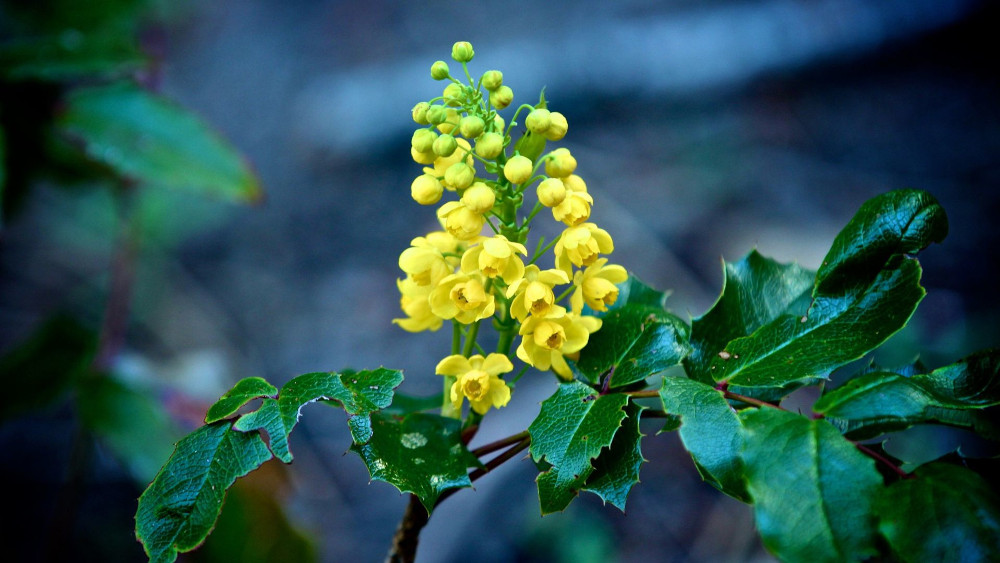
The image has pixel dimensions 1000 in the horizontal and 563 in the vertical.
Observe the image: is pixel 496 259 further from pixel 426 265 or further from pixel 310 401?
pixel 310 401

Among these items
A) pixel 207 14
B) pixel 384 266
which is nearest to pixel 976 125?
pixel 384 266

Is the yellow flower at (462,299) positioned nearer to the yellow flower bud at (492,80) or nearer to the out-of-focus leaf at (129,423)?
the yellow flower bud at (492,80)

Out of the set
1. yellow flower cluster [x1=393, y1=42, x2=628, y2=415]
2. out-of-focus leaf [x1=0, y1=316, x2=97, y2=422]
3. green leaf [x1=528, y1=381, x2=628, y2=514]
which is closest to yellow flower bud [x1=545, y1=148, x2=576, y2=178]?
yellow flower cluster [x1=393, y1=42, x2=628, y2=415]

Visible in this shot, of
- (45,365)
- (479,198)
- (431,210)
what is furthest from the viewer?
(431,210)

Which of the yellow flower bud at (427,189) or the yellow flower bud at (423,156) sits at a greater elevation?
the yellow flower bud at (423,156)

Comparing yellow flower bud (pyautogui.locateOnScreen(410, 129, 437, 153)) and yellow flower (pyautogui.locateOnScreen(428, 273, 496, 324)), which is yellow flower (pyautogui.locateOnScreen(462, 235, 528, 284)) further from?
yellow flower bud (pyautogui.locateOnScreen(410, 129, 437, 153))

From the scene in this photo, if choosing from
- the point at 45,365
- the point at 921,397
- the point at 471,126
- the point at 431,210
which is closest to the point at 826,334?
the point at 921,397

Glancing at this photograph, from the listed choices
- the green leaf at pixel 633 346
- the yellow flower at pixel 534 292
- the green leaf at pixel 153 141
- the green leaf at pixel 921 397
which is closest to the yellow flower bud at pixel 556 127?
the yellow flower at pixel 534 292
